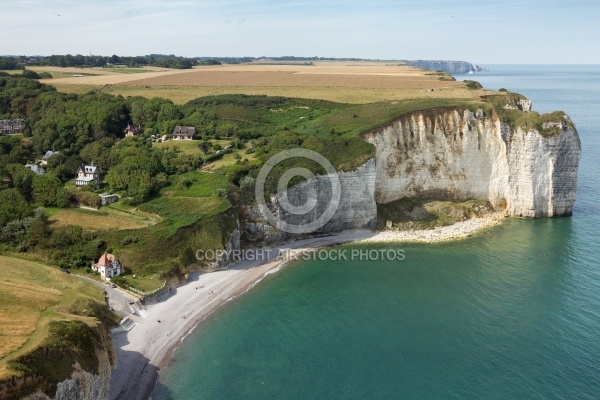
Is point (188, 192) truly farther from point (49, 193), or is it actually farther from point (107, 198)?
point (49, 193)

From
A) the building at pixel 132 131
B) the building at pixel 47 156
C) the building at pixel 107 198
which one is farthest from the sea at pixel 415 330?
the building at pixel 132 131

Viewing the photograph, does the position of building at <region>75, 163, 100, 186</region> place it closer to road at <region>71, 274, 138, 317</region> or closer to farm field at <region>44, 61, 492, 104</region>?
road at <region>71, 274, 138, 317</region>

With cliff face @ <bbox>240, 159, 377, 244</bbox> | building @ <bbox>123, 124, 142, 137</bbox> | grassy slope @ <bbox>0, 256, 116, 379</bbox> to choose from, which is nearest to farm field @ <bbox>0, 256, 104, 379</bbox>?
grassy slope @ <bbox>0, 256, 116, 379</bbox>

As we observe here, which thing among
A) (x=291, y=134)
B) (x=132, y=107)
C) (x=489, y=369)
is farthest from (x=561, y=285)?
(x=132, y=107)

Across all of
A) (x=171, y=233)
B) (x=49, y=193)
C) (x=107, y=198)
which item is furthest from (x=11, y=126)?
(x=171, y=233)

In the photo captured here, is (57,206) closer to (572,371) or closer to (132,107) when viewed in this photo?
(132,107)

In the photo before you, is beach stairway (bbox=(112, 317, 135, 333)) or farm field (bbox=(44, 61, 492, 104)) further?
farm field (bbox=(44, 61, 492, 104))
